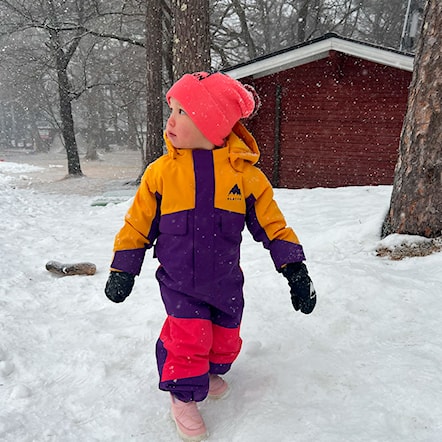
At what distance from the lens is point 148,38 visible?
→ 11.5 metres

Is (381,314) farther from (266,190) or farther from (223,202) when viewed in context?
(223,202)

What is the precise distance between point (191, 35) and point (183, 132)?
17.2ft

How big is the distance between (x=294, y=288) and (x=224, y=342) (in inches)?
16.5

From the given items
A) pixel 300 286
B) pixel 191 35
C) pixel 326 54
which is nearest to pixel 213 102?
pixel 300 286

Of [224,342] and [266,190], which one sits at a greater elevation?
[266,190]

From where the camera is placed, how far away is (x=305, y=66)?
10.1m

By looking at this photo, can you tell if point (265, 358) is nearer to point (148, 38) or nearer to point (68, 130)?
point (148, 38)

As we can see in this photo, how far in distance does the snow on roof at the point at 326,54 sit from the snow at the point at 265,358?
6.53 m

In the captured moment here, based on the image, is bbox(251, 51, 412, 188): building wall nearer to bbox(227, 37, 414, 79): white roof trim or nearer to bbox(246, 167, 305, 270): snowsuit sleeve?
bbox(227, 37, 414, 79): white roof trim

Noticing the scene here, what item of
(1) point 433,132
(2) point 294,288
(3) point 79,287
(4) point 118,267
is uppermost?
(1) point 433,132

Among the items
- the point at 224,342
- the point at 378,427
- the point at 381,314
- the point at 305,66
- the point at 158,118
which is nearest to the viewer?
the point at 378,427

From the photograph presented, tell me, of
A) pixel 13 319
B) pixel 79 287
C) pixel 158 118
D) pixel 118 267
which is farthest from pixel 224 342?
pixel 158 118

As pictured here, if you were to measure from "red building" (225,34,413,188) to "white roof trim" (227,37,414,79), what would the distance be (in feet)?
0.07

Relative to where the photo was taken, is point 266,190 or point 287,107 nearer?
point 266,190
